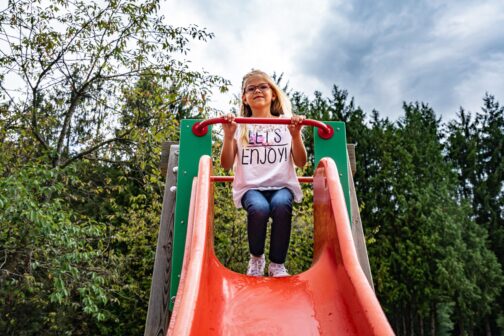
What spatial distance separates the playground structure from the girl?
16cm

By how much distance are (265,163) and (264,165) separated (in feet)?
0.06

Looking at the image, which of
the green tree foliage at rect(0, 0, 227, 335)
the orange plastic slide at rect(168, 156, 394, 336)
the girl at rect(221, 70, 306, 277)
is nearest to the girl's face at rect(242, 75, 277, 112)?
the girl at rect(221, 70, 306, 277)

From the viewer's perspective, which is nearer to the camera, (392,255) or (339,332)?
(339,332)

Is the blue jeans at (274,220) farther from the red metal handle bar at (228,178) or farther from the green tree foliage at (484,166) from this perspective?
the green tree foliage at (484,166)

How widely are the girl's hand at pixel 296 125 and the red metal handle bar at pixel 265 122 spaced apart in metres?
0.02

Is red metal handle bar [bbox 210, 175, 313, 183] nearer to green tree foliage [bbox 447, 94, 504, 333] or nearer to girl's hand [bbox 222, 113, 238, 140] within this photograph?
girl's hand [bbox 222, 113, 238, 140]

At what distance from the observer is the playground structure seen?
63.4 inches

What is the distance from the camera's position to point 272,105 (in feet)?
10.6

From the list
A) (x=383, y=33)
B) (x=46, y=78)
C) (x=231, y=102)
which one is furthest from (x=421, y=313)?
(x=46, y=78)

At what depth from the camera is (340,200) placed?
2244 mm

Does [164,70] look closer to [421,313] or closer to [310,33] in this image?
[310,33]

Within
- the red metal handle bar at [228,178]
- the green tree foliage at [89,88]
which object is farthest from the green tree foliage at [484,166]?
the red metal handle bar at [228,178]

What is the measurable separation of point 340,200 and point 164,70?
5122mm

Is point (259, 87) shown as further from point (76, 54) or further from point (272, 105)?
point (76, 54)
